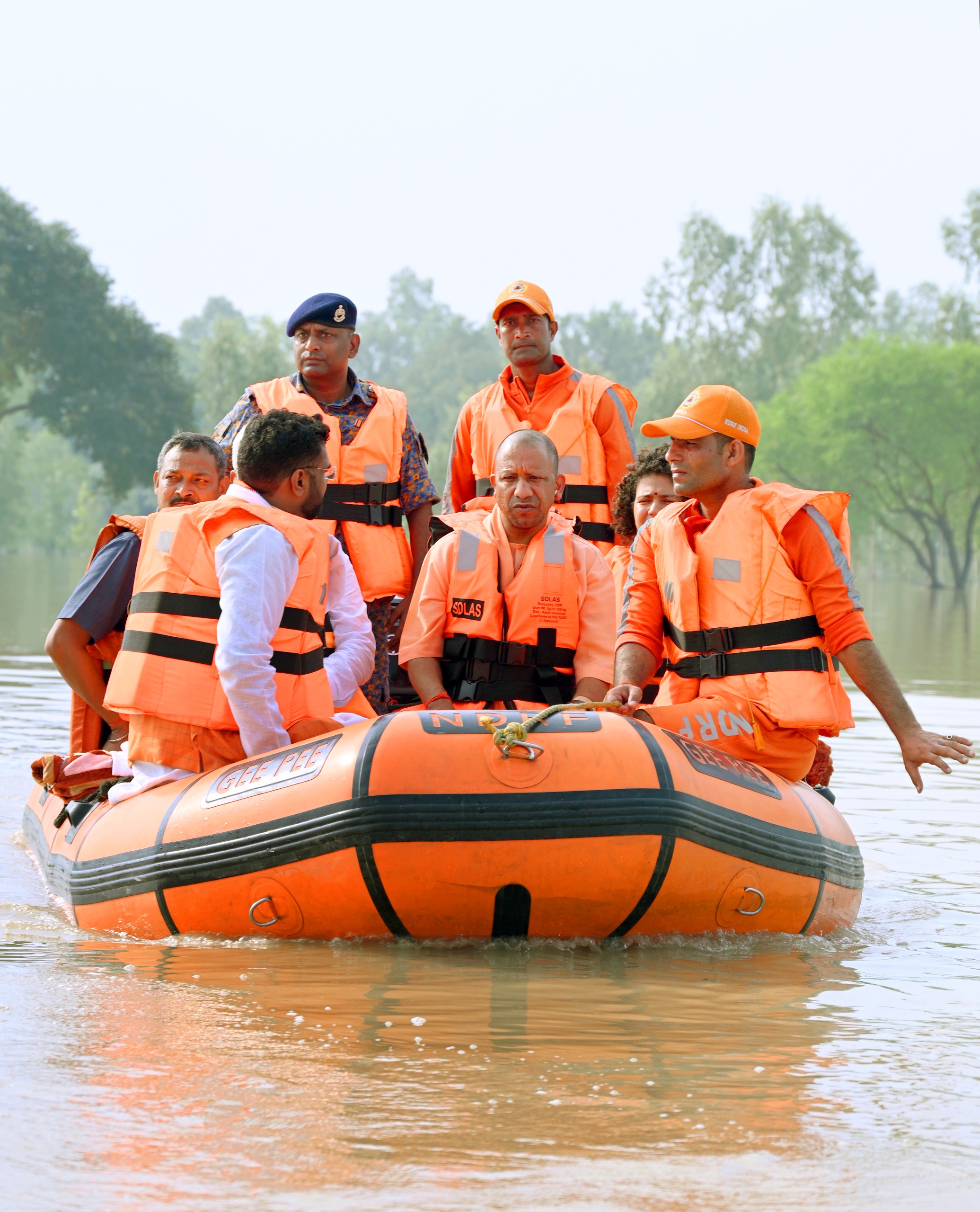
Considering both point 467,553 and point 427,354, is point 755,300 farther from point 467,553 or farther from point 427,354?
point 427,354

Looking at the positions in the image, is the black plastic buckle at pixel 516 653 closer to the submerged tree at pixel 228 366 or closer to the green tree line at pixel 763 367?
the green tree line at pixel 763 367

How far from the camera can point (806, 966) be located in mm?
4199

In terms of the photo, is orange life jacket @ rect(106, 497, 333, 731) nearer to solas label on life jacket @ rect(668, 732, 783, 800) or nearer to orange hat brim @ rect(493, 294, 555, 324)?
solas label on life jacket @ rect(668, 732, 783, 800)

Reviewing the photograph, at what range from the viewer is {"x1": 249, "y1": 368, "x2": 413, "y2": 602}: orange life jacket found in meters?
5.82

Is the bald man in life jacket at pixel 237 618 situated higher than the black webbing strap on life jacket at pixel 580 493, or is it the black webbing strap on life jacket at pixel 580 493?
the black webbing strap on life jacket at pixel 580 493

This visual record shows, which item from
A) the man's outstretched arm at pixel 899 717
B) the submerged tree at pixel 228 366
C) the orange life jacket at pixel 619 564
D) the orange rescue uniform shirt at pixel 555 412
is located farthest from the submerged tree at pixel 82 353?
the man's outstretched arm at pixel 899 717

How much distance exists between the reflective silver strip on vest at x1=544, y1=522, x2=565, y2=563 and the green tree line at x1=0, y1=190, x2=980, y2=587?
A: 3951 cm

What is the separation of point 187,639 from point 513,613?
3.73ft

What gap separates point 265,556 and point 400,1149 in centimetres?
206

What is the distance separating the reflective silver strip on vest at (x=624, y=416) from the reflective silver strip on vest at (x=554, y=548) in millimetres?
1326

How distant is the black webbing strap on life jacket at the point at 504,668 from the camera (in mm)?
5027

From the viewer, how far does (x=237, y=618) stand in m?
4.29

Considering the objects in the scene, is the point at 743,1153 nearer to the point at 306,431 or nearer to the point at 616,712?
the point at 616,712

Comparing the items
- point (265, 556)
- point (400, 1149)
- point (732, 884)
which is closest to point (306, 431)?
point (265, 556)
